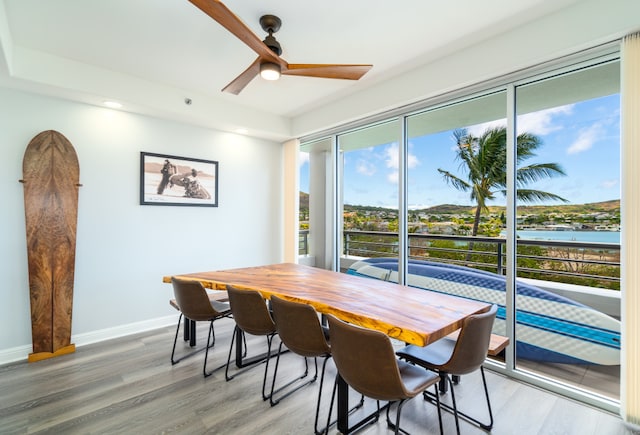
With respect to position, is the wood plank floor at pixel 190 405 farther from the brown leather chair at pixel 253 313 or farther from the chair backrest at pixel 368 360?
the chair backrest at pixel 368 360

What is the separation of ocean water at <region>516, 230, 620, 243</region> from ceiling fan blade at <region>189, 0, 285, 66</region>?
246 centimetres

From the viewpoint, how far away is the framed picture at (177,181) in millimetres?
3730

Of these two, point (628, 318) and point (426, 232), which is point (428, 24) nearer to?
point (426, 232)

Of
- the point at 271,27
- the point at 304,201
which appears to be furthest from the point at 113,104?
the point at 304,201

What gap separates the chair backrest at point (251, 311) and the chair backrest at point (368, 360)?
79cm

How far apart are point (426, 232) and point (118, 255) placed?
346cm

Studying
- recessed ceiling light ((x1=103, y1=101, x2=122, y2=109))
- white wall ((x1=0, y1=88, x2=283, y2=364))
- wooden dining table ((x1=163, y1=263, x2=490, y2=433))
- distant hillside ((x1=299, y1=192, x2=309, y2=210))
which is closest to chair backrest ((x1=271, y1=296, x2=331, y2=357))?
wooden dining table ((x1=163, y1=263, x2=490, y2=433))

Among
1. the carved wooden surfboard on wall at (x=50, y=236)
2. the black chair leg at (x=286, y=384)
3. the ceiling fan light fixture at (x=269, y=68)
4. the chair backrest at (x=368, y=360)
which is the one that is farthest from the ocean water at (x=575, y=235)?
the carved wooden surfboard on wall at (x=50, y=236)

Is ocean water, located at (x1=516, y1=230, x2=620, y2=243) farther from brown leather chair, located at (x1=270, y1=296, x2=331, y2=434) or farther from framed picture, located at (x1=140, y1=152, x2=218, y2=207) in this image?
framed picture, located at (x1=140, y1=152, x2=218, y2=207)

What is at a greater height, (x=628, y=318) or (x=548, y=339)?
(x=628, y=318)

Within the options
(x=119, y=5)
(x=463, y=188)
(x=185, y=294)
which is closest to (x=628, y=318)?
(x=463, y=188)

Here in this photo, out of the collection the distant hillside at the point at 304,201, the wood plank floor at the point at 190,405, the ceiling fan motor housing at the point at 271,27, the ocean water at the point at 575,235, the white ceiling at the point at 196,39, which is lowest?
the wood plank floor at the point at 190,405

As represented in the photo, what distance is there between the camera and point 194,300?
8.64ft

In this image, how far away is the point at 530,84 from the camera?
2.59m
